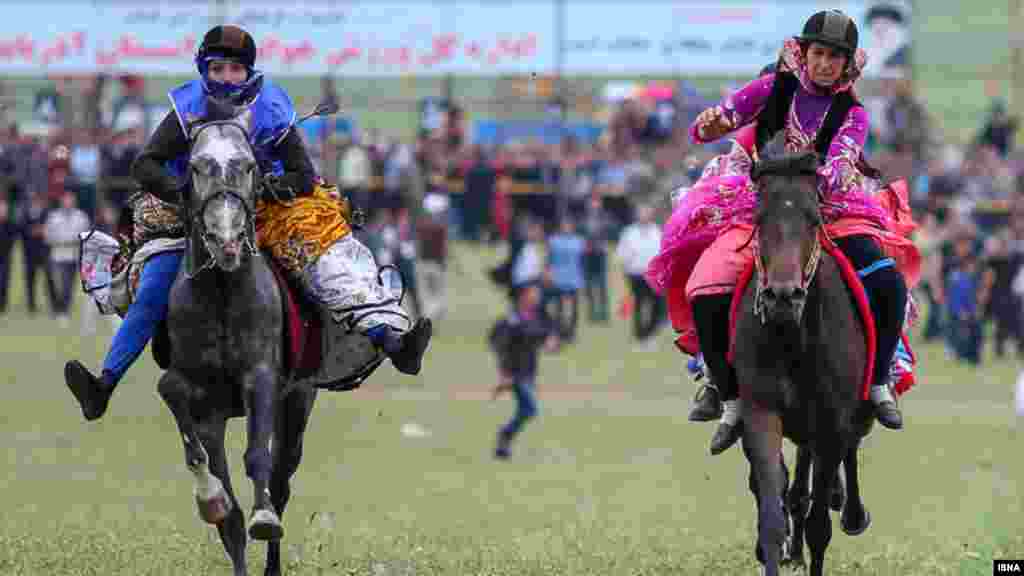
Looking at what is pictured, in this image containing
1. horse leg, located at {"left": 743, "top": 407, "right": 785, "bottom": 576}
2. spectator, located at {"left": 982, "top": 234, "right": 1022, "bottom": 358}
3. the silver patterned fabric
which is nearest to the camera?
horse leg, located at {"left": 743, "top": 407, "right": 785, "bottom": 576}

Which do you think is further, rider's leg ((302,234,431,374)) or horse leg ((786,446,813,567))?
horse leg ((786,446,813,567))

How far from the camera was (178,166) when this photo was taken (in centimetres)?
1142

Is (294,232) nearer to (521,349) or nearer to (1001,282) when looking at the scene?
(521,349)

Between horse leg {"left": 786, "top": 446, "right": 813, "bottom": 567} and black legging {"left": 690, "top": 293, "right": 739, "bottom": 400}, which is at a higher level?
black legging {"left": 690, "top": 293, "right": 739, "bottom": 400}

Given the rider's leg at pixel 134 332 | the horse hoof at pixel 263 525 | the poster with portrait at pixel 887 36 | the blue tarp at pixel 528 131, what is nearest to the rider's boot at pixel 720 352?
the horse hoof at pixel 263 525

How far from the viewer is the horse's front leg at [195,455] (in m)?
10.8

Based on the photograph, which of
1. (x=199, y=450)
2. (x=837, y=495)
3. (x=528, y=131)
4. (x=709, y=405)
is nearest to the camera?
(x=199, y=450)

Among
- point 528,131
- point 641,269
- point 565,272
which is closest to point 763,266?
point 641,269

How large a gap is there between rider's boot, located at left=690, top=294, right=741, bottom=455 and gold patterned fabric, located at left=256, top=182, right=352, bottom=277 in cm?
201

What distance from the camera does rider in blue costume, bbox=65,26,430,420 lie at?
11164 millimetres

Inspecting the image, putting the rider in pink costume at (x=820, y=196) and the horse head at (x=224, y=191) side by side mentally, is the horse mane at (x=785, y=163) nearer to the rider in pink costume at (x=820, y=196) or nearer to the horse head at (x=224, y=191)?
the rider in pink costume at (x=820, y=196)

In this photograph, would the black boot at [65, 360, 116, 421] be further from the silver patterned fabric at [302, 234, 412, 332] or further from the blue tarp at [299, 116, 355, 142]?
the blue tarp at [299, 116, 355, 142]

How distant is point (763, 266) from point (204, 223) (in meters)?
2.73

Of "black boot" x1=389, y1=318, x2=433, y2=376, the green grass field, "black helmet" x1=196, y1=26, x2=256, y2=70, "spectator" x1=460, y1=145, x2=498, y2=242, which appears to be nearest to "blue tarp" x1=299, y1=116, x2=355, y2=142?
"spectator" x1=460, y1=145, x2=498, y2=242
